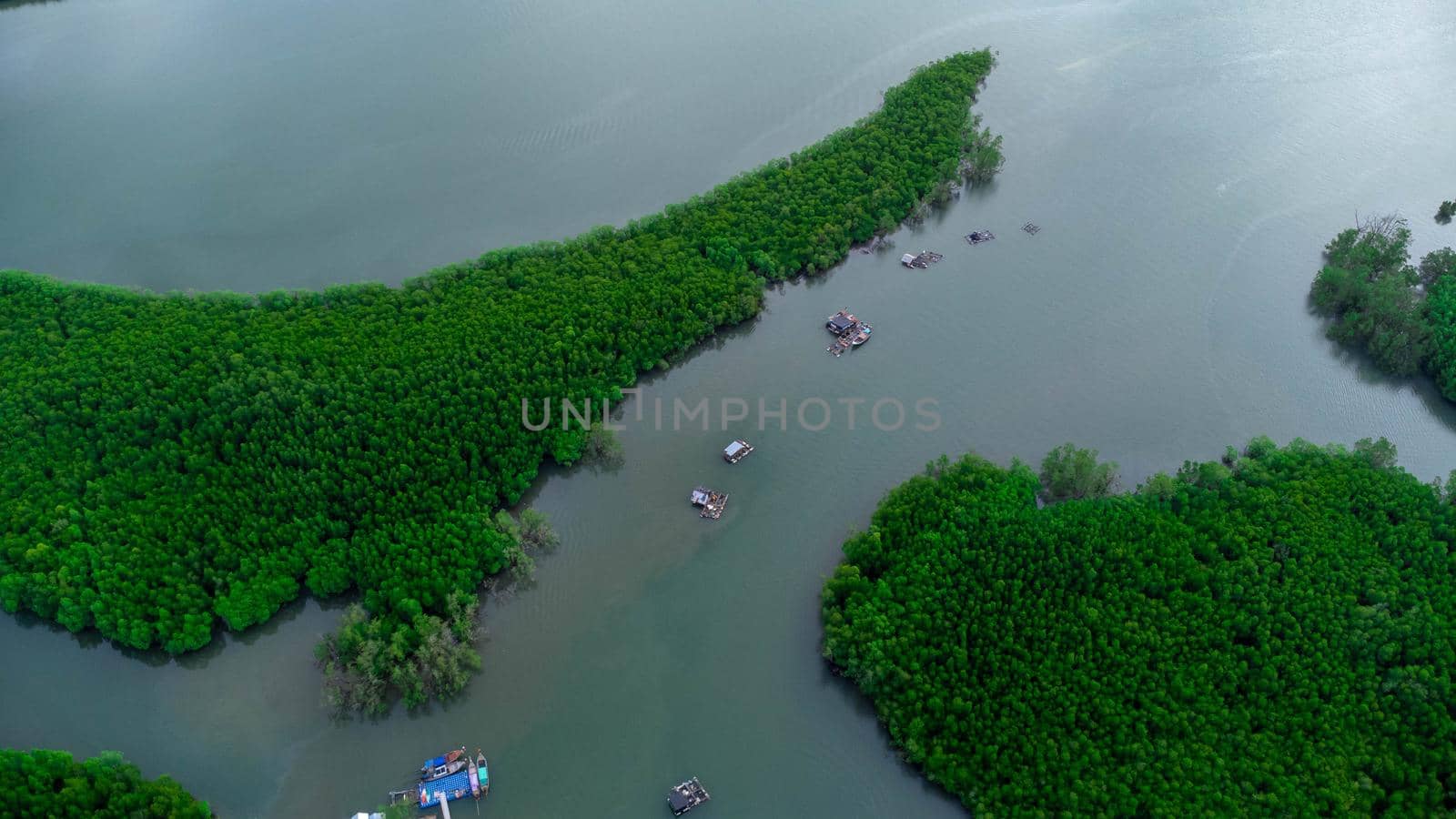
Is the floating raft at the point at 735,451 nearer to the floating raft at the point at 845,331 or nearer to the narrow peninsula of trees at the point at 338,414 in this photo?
the narrow peninsula of trees at the point at 338,414

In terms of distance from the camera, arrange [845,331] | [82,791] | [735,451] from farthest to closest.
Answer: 1. [845,331]
2. [735,451]
3. [82,791]

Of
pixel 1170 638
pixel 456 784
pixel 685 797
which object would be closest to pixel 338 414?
pixel 456 784

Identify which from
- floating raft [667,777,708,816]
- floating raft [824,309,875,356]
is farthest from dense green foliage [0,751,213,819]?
floating raft [824,309,875,356]

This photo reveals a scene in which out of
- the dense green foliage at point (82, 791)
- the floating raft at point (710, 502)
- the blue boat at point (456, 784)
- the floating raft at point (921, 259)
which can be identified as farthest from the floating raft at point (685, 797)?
the floating raft at point (921, 259)

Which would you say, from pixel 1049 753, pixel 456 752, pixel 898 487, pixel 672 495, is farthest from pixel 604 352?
pixel 1049 753

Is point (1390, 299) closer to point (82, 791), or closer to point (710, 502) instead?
point (710, 502)

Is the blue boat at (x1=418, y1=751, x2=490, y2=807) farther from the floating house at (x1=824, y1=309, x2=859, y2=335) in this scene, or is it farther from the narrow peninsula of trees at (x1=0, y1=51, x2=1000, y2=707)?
the floating house at (x1=824, y1=309, x2=859, y2=335)
